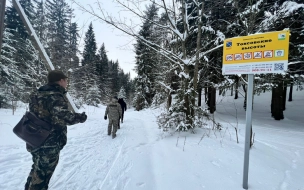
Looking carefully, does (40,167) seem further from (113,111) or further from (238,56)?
(113,111)

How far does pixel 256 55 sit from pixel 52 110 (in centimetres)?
334

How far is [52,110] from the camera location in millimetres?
2338

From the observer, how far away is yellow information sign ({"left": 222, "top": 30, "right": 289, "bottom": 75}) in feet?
8.02

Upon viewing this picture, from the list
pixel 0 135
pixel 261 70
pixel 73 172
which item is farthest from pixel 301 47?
pixel 0 135

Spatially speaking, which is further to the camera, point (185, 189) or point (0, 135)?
point (0, 135)

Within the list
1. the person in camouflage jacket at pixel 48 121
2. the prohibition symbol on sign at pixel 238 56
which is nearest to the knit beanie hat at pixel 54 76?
the person in camouflage jacket at pixel 48 121

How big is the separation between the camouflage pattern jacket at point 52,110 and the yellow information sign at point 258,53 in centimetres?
285

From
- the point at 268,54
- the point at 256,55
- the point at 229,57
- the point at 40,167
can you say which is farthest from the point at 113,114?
the point at 268,54

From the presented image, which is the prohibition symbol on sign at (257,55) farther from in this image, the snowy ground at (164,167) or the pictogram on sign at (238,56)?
the snowy ground at (164,167)

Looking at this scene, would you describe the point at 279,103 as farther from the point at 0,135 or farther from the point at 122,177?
the point at 0,135

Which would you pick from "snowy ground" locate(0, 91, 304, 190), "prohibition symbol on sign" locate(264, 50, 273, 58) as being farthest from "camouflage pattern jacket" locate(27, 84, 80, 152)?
"prohibition symbol on sign" locate(264, 50, 273, 58)

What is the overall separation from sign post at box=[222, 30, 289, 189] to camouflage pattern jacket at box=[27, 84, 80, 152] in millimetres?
2846

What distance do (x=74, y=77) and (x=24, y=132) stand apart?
440 inches

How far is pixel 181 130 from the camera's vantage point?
6.50m
